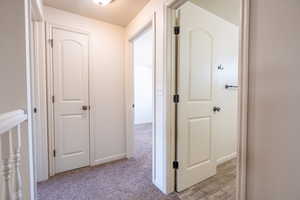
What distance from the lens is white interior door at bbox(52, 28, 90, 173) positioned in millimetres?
2170

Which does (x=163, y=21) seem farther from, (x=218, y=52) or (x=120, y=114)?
(x=120, y=114)

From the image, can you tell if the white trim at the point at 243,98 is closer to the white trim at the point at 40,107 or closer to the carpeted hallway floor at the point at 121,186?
the carpeted hallway floor at the point at 121,186

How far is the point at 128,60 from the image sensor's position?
8.77 feet

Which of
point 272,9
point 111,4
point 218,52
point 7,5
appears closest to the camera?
point 272,9

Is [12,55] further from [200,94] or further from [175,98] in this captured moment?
[200,94]

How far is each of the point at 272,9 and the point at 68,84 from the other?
2.33 meters

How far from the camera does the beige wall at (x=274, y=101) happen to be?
2.48 ft

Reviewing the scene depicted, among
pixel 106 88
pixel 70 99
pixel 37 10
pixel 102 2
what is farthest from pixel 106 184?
pixel 102 2

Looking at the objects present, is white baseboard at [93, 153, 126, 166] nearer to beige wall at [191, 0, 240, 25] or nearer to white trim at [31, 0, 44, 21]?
white trim at [31, 0, 44, 21]

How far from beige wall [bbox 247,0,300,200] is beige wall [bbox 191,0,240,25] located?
121 centimetres

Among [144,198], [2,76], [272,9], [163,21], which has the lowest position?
[144,198]

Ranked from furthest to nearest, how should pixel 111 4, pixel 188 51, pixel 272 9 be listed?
pixel 111 4
pixel 188 51
pixel 272 9

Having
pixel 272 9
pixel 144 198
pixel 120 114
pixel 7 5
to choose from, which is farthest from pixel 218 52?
pixel 7 5

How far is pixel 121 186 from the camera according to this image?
1.89 m
